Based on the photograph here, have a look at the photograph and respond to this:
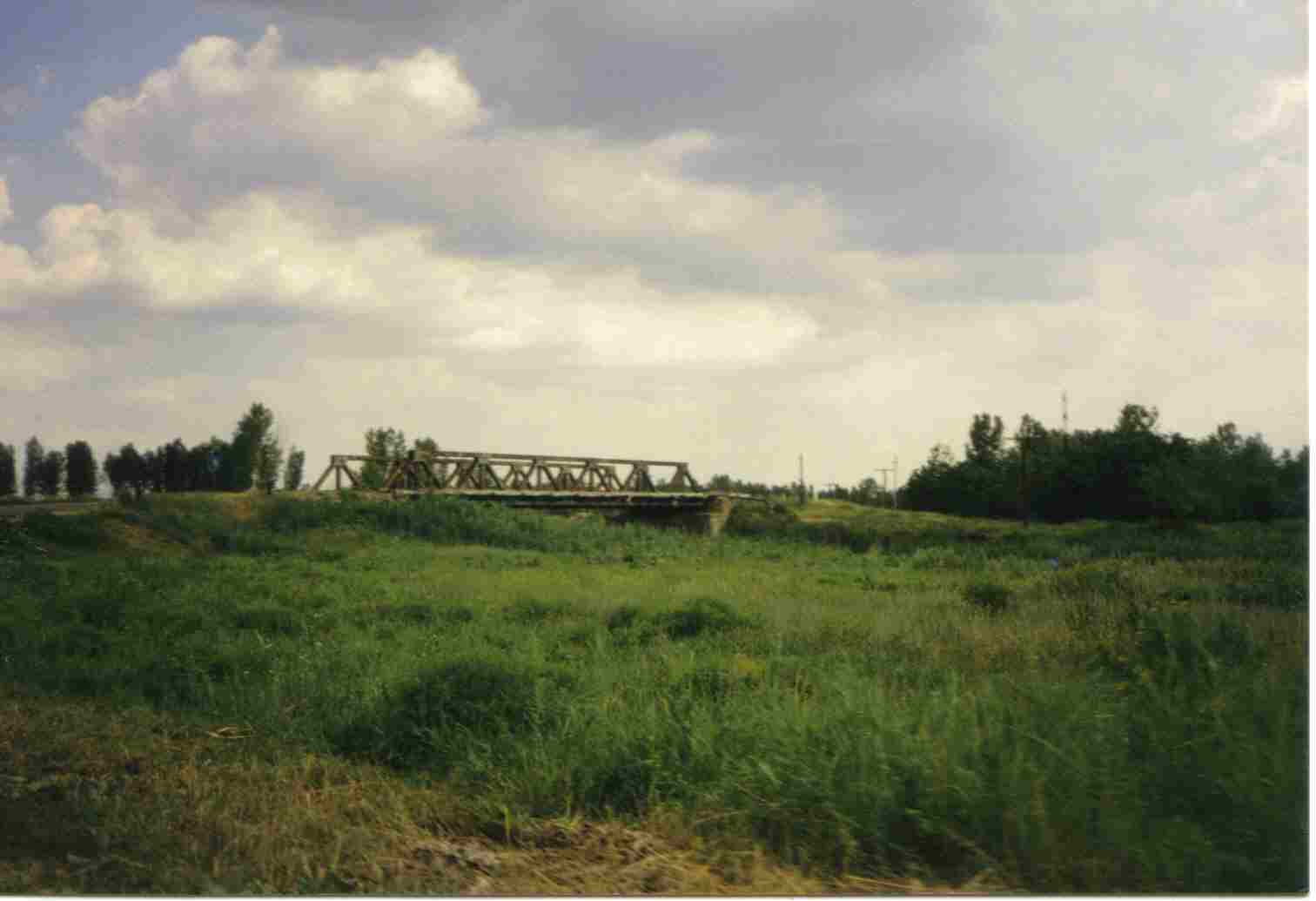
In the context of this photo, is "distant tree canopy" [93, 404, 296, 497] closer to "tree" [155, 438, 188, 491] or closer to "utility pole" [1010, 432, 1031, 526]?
"tree" [155, 438, 188, 491]

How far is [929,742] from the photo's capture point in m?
4.25

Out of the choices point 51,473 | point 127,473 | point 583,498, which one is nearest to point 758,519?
point 583,498

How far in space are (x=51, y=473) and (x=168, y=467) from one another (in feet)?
49.9

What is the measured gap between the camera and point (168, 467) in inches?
991

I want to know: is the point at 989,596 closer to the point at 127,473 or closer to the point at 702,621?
the point at 702,621

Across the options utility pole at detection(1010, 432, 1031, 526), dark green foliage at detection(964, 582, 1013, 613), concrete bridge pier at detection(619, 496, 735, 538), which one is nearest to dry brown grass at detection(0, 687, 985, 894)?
dark green foliage at detection(964, 582, 1013, 613)

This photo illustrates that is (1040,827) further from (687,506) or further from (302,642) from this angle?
(687,506)

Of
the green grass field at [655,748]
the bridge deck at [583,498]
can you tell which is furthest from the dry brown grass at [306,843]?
the bridge deck at [583,498]

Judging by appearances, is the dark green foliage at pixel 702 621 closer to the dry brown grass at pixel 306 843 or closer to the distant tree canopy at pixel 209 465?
the dry brown grass at pixel 306 843

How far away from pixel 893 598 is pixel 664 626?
17.6ft

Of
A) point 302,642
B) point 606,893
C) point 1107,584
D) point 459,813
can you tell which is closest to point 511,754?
point 459,813

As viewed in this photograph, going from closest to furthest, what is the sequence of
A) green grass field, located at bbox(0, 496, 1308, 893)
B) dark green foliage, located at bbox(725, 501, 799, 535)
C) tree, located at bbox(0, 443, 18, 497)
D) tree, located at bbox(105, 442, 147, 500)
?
green grass field, located at bbox(0, 496, 1308, 893), tree, located at bbox(0, 443, 18, 497), tree, located at bbox(105, 442, 147, 500), dark green foliage, located at bbox(725, 501, 799, 535)

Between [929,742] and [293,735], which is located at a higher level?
[929,742]

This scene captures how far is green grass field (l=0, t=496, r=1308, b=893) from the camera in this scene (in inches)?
150
